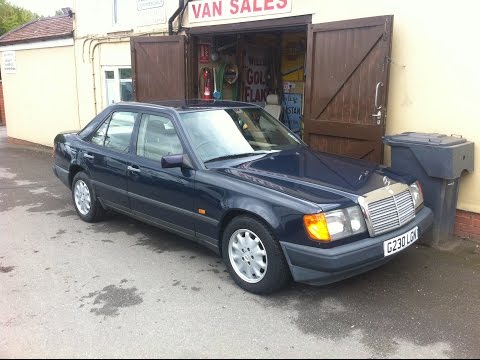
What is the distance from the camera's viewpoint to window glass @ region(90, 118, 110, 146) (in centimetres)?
546

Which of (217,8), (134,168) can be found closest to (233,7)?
(217,8)

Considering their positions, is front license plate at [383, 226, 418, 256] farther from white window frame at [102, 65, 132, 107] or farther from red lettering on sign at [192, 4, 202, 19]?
white window frame at [102, 65, 132, 107]

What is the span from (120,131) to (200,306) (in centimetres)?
236

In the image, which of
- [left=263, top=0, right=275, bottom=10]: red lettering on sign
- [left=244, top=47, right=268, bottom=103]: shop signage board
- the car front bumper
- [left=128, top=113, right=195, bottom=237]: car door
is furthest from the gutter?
the car front bumper

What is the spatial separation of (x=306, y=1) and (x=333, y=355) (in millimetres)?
4752

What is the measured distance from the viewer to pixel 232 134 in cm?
462

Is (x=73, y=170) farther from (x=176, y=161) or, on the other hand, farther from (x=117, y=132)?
(x=176, y=161)

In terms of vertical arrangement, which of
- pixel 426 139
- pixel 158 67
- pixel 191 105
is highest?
pixel 158 67

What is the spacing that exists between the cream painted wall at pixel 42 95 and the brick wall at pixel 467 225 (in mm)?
8618

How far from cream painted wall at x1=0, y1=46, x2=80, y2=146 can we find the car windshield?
282 inches

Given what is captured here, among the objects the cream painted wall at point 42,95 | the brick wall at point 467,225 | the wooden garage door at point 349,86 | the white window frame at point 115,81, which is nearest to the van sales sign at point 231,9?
the wooden garage door at point 349,86

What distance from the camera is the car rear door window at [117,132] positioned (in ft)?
16.6

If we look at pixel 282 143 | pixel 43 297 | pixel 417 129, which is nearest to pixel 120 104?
pixel 282 143

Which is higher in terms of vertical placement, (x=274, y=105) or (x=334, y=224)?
(x=274, y=105)
